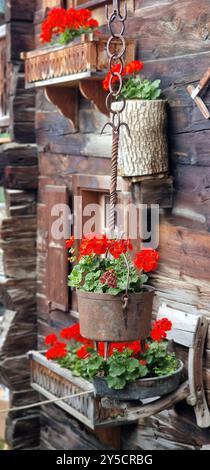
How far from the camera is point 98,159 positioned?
6906 mm

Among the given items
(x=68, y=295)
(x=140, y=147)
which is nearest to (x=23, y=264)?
(x=68, y=295)

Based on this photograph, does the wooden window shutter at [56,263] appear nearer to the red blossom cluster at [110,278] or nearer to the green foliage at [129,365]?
the green foliage at [129,365]

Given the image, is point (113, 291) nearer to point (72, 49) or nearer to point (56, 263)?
point (72, 49)

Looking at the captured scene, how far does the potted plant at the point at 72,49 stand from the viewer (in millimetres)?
6133

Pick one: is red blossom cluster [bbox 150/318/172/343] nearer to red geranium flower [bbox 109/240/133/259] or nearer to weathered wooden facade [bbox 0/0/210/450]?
weathered wooden facade [bbox 0/0/210/450]

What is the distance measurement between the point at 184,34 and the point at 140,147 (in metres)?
0.84

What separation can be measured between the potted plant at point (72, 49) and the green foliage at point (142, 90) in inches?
15.2

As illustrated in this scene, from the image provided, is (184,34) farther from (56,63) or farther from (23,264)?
(23,264)

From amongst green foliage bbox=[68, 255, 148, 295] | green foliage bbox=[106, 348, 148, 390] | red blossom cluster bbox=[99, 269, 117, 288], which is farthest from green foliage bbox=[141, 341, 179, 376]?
red blossom cluster bbox=[99, 269, 117, 288]

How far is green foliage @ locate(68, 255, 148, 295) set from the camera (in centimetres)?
484

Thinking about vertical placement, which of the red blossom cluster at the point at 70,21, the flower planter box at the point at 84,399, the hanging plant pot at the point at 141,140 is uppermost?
the red blossom cluster at the point at 70,21

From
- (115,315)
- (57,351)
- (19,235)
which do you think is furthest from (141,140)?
(19,235)

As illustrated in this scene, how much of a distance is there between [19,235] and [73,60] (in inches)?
90.4

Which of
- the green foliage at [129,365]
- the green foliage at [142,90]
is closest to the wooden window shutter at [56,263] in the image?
the green foliage at [142,90]
